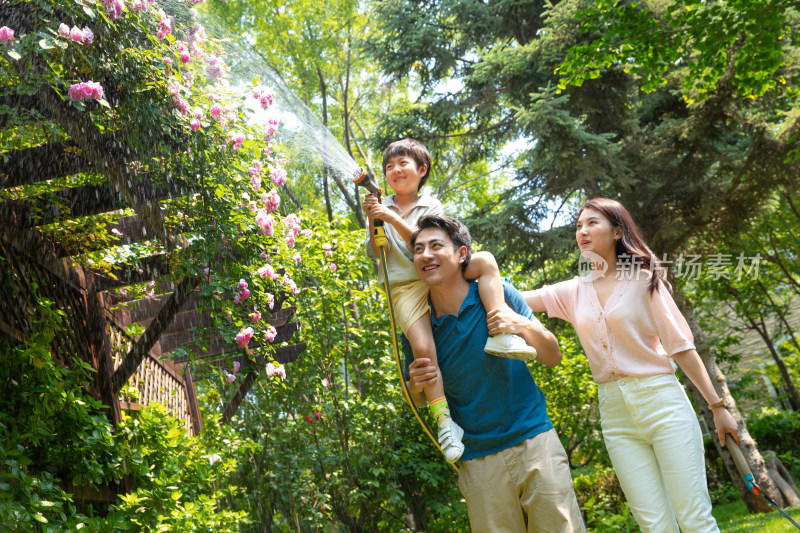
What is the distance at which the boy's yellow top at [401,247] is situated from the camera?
2682mm

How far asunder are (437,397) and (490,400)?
7.2 inches

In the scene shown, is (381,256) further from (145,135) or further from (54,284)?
(54,284)

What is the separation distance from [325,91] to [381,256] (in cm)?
1421

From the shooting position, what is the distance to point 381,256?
8.61ft

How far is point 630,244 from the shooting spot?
2.78 m

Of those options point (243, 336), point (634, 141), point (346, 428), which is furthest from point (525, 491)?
point (634, 141)

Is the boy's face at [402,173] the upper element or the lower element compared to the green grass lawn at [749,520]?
upper

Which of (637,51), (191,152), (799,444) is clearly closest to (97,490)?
(191,152)

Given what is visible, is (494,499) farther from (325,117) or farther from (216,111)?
(325,117)

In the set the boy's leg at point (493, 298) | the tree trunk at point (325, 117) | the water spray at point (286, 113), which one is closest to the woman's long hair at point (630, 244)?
the boy's leg at point (493, 298)

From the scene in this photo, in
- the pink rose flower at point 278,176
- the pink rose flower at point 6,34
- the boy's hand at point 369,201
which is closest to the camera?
the boy's hand at point 369,201

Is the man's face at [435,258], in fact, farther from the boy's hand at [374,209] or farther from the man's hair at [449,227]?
the boy's hand at [374,209]

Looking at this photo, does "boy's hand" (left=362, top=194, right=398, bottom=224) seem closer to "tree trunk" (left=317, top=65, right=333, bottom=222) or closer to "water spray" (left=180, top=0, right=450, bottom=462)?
"water spray" (left=180, top=0, right=450, bottom=462)

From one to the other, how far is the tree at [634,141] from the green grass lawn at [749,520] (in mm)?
329
